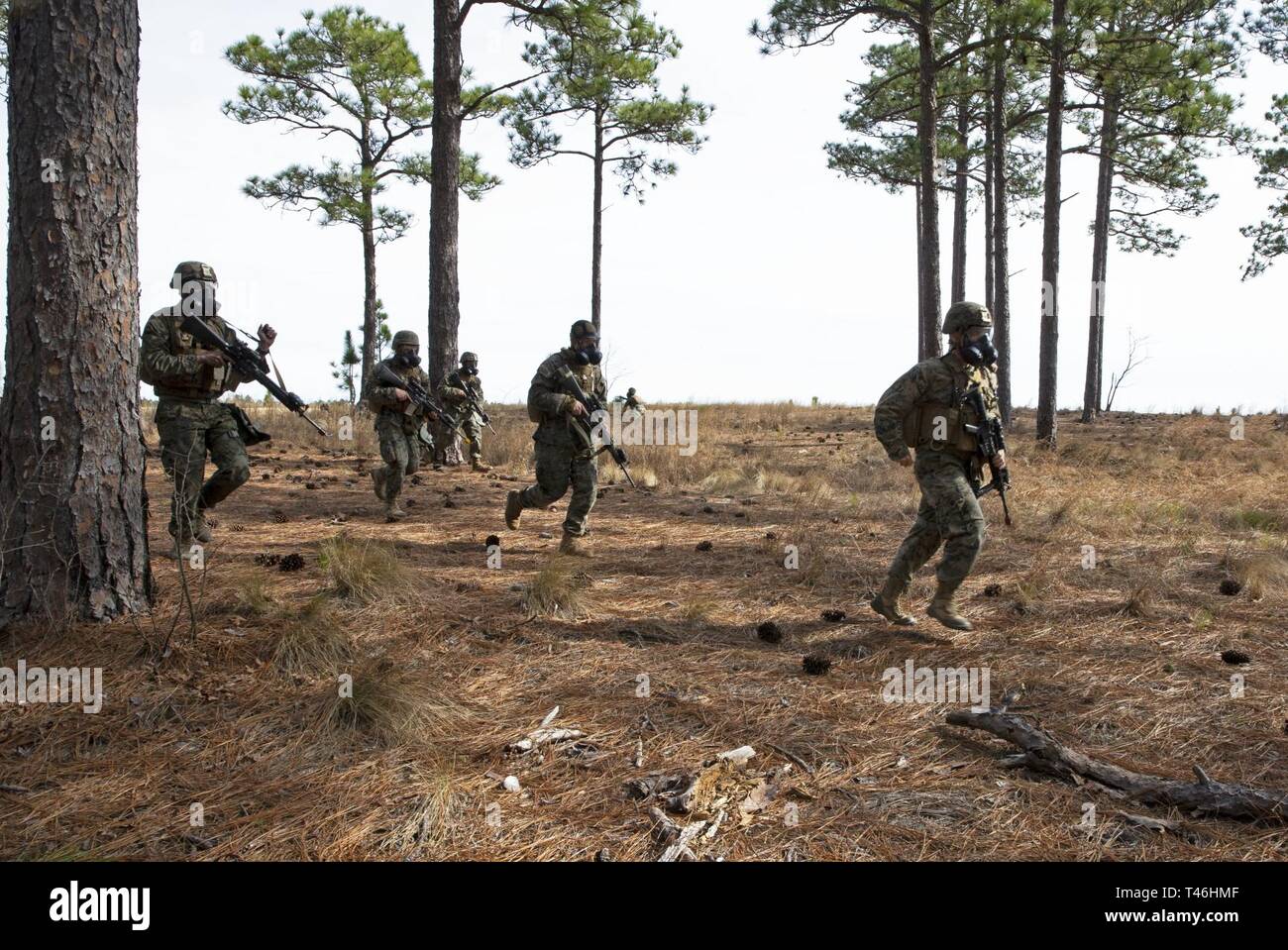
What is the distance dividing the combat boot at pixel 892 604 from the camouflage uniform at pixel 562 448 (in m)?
2.63

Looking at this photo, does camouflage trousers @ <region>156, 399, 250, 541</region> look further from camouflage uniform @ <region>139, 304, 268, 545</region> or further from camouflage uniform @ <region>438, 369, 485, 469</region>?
camouflage uniform @ <region>438, 369, 485, 469</region>

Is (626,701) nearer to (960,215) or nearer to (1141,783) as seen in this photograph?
(1141,783)

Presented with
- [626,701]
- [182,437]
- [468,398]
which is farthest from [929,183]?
[626,701]

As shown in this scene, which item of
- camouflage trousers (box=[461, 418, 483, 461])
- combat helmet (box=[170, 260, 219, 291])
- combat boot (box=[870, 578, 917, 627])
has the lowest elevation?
combat boot (box=[870, 578, 917, 627])

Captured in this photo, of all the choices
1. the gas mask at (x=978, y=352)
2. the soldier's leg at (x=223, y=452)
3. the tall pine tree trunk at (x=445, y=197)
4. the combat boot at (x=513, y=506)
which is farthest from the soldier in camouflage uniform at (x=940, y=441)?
the tall pine tree trunk at (x=445, y=197)

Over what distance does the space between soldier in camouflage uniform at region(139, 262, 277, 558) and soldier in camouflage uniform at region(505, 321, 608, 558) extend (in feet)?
6.99

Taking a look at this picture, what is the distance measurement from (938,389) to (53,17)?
537 cm

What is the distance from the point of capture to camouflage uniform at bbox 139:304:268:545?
6324 mm

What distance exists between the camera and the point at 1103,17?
44.1 ft

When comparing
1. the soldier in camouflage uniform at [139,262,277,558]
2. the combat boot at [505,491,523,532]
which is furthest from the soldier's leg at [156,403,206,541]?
the combat boot at [505,491,523,532]

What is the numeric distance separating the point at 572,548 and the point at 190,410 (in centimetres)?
308

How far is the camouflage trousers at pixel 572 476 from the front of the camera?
7.52 metres

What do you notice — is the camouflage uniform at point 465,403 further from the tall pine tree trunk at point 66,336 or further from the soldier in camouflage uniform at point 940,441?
the soldier in camouflage uniform at point 940,441
